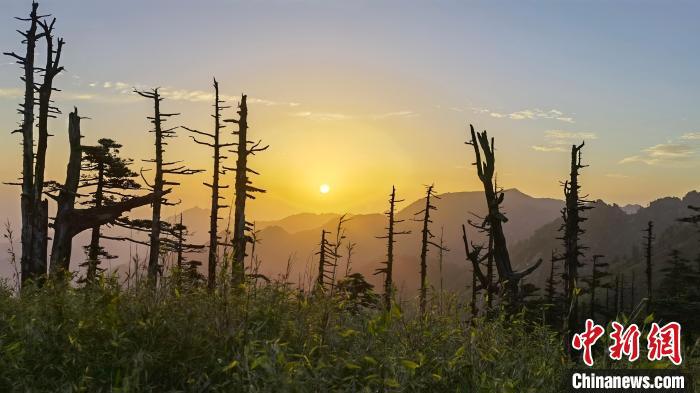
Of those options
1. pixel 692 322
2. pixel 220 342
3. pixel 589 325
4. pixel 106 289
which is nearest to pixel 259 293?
pixel 220 342

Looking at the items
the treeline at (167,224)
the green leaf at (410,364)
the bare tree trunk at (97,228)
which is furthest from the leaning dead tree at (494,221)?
the bare tree trunk at (97,228)

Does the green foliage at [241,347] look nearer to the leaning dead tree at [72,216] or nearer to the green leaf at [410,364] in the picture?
the green leaf at [410,364]

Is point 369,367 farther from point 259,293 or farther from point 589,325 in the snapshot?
point 589,325

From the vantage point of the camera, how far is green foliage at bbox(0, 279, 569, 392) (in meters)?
4.29

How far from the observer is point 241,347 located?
4746 mm

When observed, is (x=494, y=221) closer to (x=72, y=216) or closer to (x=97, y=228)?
(x=72, y=216)

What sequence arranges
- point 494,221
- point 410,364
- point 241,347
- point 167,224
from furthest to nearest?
point 167,224
point 494,221
point 241,347
point 410,364

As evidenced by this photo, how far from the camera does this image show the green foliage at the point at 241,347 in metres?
4.29

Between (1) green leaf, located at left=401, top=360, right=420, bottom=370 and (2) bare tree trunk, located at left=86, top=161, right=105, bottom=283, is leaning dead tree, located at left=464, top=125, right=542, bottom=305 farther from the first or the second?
(2) bare tree trunk, located at left=86, top=161, right=105, bottom=283

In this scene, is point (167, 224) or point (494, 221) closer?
point (494, 221)

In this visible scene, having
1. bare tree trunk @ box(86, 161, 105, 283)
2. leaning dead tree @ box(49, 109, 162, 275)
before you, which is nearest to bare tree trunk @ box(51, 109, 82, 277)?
leaning dead tree @ box(49, 109, 162, 275)

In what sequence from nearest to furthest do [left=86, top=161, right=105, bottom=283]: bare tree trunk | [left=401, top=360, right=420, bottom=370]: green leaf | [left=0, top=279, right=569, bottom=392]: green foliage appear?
[left=401, top=360, right=420, bottom=370]: green leaf, [left=0, top=279, right=569, bottom=392]: green foliage, [left=86, top=161, right=105, bottom=283]: bare tree trunk

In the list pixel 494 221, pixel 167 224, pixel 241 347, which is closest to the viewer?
pixel 241 347

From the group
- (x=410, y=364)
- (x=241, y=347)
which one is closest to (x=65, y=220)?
(x=241, y=347)
